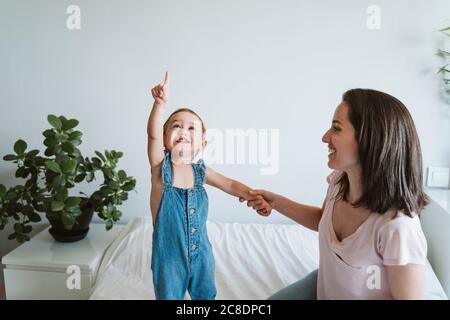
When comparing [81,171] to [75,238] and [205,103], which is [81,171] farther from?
[205,103]

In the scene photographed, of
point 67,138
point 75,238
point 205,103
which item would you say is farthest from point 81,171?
point 205,103

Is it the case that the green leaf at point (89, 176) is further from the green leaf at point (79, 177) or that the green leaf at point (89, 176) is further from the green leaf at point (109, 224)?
the green leaf at point (109, 224)

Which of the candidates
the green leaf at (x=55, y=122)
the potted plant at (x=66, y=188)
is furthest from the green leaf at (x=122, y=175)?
the green leaf at (x=55, y=122)

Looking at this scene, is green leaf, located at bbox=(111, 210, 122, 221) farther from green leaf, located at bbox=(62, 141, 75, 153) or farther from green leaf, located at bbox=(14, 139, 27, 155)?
green leaf, located at bbox=(14, 139, 27, 155)

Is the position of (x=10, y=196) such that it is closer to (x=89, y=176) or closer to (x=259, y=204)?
(x=89, y=176)

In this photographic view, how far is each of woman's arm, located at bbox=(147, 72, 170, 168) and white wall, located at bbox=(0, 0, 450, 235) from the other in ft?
1.19

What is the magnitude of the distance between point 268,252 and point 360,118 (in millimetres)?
636

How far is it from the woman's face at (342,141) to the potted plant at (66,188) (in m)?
0.63

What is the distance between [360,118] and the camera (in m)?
0.65

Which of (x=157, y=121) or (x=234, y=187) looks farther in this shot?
(x=234, y=187)

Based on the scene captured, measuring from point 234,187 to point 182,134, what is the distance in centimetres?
20

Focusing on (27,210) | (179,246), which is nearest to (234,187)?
(179,246)

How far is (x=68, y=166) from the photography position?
3.51 feet
